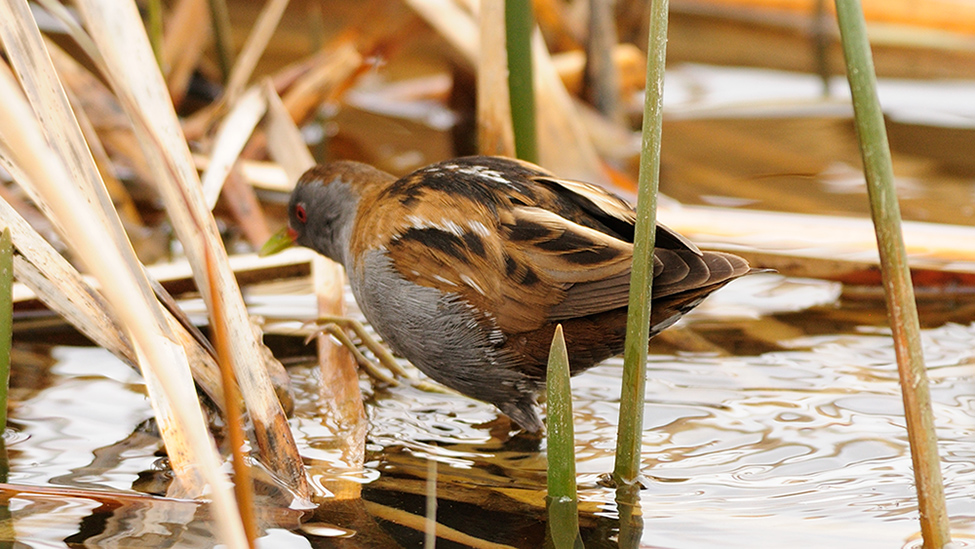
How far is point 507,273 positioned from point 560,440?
501 millimetres

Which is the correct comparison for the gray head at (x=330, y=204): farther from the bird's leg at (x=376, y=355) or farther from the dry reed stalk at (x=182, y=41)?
the dry reed stalk at (x=182, y=41)

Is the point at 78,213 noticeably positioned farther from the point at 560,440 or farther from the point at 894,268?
the point at 894,268

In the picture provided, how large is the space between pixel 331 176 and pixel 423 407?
70 centimetres

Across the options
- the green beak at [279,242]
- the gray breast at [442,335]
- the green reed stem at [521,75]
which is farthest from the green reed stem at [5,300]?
the green reed stem at [521,75]

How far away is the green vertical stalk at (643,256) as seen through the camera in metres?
1.65

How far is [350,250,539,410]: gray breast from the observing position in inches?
86.1

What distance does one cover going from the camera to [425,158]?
172 inches

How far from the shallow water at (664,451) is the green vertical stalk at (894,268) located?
272mm

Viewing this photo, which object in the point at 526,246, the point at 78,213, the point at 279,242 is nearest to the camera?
the point at 78,213

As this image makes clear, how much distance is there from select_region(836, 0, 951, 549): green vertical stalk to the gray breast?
2.79 feet

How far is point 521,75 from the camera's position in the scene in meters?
2.79

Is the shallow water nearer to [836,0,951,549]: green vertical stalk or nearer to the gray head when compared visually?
[836,0,951,549]: green vertical stalk

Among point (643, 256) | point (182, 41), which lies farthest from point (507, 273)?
point (182, 41)

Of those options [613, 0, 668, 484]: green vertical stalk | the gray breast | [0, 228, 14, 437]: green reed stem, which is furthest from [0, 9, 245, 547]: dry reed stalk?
[613, 0, 668, 484]: green vertical stalk
